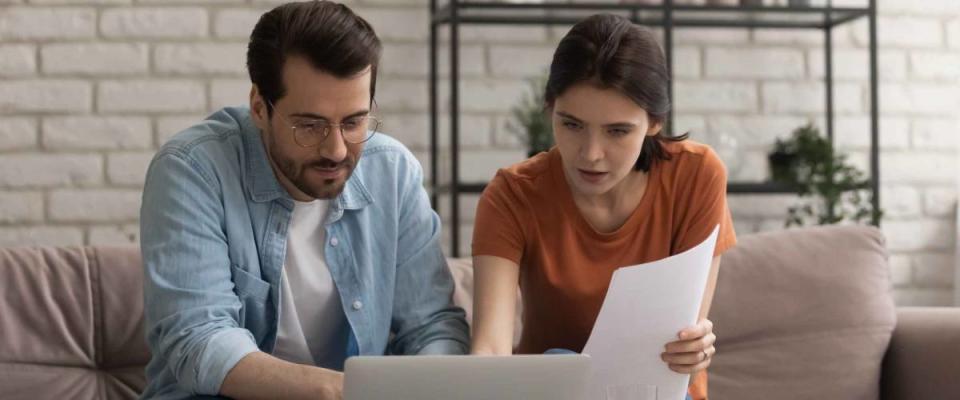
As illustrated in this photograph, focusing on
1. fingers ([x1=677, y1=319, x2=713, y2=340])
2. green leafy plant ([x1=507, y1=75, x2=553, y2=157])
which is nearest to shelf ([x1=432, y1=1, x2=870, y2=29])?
green leafy plant ([x1=507, y1=75, x2=553, y2=157])

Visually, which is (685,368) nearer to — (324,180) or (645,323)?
(645,323)

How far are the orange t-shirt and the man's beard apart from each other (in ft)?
0.85

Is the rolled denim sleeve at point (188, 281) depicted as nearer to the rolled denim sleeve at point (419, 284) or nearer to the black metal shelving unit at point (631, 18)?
the rolled denim sleeve at point (419, 284)

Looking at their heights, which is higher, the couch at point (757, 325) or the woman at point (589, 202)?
Result: the woman at point (589, 202)

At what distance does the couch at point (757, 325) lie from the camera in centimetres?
221

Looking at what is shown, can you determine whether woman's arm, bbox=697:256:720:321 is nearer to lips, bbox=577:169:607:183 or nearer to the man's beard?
lips, bbox=577:169:607:183

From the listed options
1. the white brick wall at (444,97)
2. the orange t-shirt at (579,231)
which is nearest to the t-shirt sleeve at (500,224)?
the orange t-shirt at (579,231)

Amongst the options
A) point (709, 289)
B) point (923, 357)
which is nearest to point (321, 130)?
point (709, 289)

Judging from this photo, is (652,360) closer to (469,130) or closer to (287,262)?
(287,262)

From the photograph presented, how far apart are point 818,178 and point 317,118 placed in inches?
68.6

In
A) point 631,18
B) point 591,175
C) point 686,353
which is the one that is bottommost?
point 686,353

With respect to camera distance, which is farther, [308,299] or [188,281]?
[308,299]

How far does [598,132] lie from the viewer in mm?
1929

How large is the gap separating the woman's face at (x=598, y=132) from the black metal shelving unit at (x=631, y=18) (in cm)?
108
